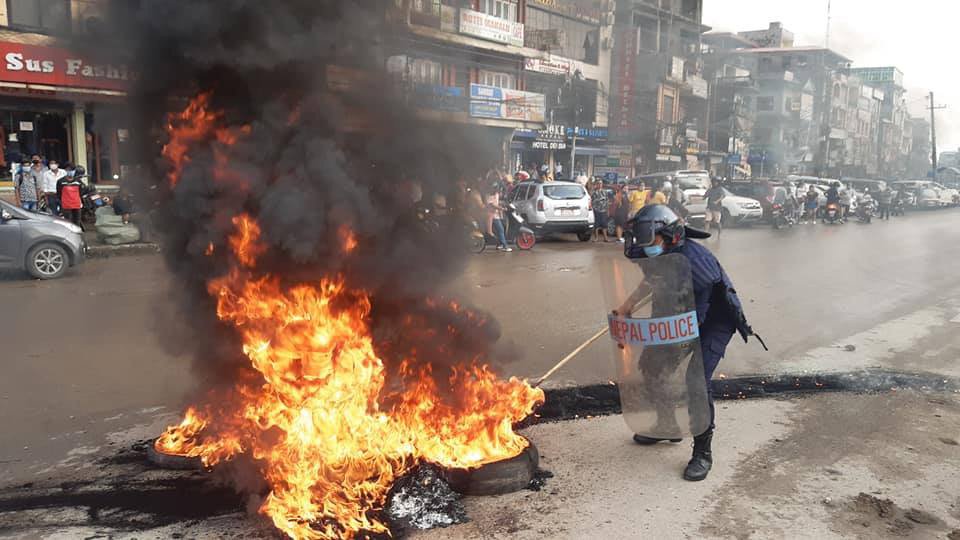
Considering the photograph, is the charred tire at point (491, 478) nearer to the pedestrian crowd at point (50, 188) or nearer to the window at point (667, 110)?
the pedestrian crowd at point (50, 188)

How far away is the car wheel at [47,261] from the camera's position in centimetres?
1011

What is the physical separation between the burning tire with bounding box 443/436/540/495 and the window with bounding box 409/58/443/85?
2.23 metres

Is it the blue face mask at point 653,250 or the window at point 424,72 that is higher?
the window at point 424,72

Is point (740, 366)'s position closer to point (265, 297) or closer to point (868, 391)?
point (868, 391)

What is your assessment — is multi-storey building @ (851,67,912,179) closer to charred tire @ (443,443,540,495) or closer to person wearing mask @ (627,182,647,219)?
person wearing mask @ (627,182,647,219)

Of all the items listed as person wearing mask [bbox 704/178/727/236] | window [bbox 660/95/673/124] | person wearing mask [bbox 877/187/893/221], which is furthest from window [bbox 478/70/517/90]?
person wearing mask [bbox 877/187/893/221]

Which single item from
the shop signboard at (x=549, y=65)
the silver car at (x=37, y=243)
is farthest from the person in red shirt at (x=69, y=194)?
the shop signboard at (x=549, y=65)

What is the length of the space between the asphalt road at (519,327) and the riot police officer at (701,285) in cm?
65

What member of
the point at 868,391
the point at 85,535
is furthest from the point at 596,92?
the point at 85,535

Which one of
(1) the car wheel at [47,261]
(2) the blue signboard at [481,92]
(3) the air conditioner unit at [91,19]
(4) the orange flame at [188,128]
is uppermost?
(3) the air conditioner unit at [91,19]

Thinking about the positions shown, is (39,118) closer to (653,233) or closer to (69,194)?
(69,194)

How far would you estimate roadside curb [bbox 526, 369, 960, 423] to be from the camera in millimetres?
5051

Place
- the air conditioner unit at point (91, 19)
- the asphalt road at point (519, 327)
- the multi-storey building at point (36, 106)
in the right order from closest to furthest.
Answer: the air conditioner unit at point (91, 19)
the asphalt road at point (519, 327)
the multi-storey building at point (36, 106)

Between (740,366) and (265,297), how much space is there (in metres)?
4.42
